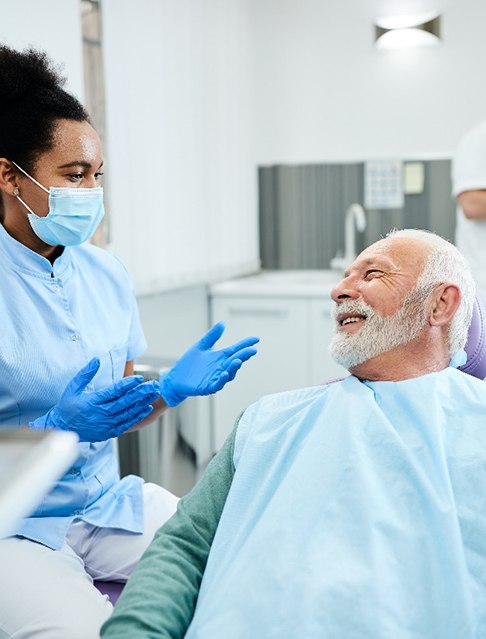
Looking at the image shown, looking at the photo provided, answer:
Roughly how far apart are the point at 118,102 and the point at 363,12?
1606mm

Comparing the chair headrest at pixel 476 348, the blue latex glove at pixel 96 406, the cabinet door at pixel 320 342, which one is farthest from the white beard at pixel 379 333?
the cabinet door at pixel 320 342

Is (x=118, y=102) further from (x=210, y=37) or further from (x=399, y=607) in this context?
(x=399, y=607)

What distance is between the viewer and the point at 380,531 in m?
1.10

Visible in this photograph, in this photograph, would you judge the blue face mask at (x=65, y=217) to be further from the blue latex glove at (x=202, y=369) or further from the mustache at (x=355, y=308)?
the mustache at (x=355, y=308)

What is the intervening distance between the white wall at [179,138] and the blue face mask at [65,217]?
3.66 feet

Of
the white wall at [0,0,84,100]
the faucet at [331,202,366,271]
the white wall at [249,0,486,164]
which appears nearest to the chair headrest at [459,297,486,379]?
the white wall at [0,0,84,100]

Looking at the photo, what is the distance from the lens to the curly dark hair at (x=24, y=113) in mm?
1544

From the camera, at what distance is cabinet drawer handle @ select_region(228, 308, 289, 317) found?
11.2 ft

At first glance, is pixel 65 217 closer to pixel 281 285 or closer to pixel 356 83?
pixel 281 285

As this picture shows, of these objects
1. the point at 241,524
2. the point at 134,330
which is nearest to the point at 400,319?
the point at 241,524

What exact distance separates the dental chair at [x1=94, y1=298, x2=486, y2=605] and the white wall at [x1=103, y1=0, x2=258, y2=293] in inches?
58.1

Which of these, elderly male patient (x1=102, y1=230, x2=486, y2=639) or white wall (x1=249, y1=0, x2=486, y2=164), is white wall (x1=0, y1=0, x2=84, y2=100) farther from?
white wall (x1=249, y1=0, x2=486, y2=164)

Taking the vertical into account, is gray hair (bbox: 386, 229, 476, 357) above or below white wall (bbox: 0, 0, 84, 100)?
below

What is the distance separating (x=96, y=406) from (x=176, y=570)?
37 centimetres
